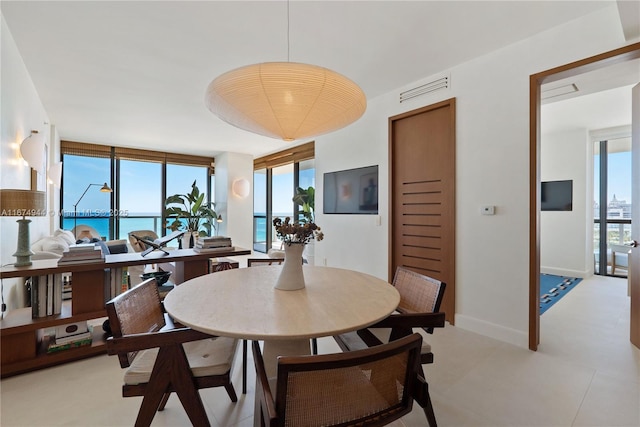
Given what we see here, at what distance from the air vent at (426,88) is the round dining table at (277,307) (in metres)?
2.29

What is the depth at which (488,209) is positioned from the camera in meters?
2.65

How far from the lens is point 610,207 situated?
512 cm

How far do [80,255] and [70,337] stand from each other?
25.4 inches

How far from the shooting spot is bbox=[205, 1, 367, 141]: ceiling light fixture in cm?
145

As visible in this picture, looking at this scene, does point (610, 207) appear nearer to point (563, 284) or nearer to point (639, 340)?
point (563, 284)

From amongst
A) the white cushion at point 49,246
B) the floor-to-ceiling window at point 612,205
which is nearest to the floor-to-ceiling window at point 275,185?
the white cushion at point 49,246

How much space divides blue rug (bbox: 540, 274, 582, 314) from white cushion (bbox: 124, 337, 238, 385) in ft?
11.8

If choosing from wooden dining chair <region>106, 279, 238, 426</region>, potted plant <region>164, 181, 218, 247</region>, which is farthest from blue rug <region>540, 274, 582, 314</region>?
potted plant <region>164, 181, 218, 247</region>

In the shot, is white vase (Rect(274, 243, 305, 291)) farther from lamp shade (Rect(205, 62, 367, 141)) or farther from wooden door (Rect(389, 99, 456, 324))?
wooden door (Rect(389, 99, 456, 324))

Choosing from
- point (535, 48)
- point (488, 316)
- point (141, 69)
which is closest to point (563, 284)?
point (488, 316)

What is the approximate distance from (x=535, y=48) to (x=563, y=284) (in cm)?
388

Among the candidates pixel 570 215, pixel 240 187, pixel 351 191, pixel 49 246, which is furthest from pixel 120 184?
pixel 570 215

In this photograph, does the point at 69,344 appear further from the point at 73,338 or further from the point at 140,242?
the point at 140,242

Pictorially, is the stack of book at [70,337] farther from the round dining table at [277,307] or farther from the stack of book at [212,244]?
the round dining table at [277,307]
